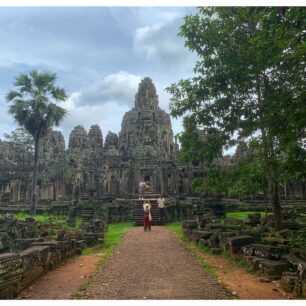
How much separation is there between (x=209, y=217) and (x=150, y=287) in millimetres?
10754

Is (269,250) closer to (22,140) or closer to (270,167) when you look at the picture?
Result: (270,167)

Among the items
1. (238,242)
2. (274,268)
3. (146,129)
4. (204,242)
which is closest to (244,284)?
(274,268)

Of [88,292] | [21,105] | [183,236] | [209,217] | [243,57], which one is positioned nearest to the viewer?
[88,292]

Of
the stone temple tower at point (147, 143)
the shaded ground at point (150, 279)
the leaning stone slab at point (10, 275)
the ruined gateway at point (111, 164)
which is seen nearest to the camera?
the leaning stone slab at point (10, 275)

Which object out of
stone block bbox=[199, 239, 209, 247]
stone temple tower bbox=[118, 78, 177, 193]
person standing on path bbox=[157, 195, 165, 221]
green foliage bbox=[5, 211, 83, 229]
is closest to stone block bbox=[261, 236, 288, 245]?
stone block bbox=[199, 239, 209, 247]

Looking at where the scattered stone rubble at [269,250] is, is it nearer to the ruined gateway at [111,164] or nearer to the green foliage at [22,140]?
the ruined gateway at [111,164]

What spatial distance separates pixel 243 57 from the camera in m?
11.2

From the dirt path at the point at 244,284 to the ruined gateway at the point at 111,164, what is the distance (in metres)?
19.2

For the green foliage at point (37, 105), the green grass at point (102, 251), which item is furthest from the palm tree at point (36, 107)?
the green grass at point (102, 251)

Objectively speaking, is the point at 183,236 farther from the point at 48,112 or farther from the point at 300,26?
the point at 48,112

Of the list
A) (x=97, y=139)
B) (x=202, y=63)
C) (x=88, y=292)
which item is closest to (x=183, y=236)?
(x=202, y=63)

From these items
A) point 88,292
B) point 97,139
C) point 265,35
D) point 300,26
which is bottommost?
point 88,292

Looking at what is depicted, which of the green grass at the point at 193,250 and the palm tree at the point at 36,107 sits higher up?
the palm tree at the point at 36,107

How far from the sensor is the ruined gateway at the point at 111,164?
118 feet
